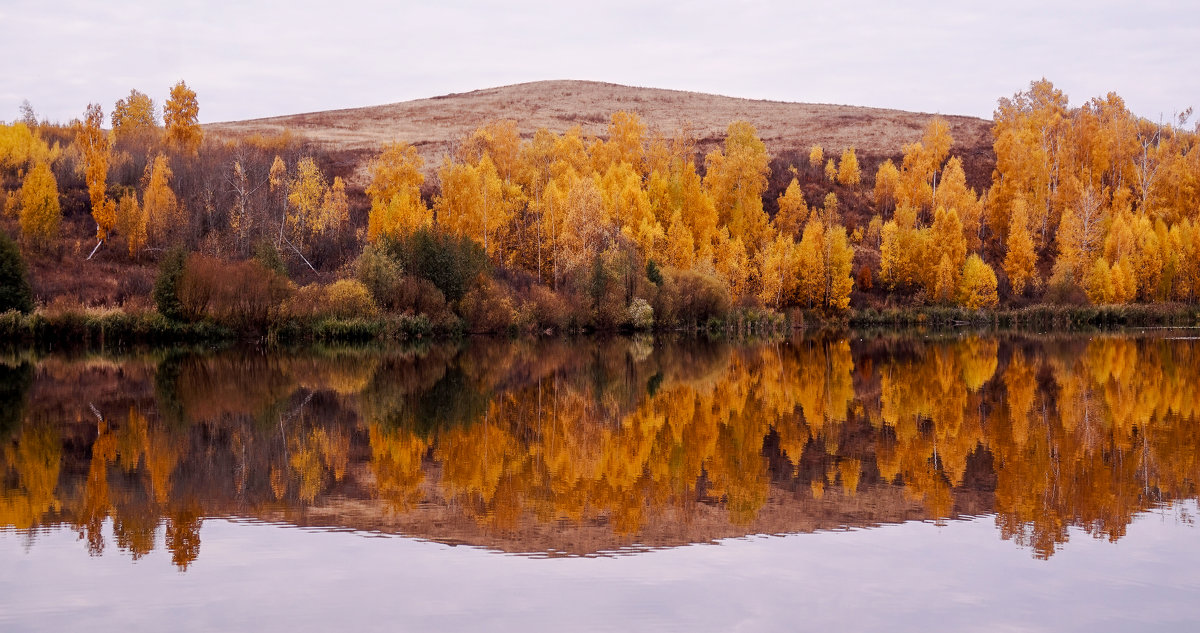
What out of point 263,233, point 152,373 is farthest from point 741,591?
point 263,233

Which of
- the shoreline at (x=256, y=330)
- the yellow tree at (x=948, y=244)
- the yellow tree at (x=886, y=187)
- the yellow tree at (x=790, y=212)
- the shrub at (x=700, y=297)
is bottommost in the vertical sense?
the shoreline at (x=256, y=330)

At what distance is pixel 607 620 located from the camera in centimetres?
688

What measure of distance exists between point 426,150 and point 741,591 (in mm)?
82074

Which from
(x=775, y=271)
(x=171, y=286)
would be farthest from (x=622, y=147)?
(x=171, y=286)

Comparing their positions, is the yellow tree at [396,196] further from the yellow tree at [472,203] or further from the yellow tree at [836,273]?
the yellow tree at [836,273]

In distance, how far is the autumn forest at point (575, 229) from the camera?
41812mm

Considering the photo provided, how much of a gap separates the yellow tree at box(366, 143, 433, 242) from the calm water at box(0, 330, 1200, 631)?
93.3 feet

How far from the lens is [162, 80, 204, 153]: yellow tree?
2650 inches

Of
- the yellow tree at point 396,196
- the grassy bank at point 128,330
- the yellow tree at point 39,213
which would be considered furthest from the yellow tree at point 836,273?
the yellow tree at point 39,213

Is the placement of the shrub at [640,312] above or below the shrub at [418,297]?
below

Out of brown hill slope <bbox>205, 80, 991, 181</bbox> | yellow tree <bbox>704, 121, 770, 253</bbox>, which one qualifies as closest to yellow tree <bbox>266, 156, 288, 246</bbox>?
brown hill slope <bbox>205, 80, 991, 181</bbox>

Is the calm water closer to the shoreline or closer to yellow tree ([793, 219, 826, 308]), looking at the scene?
the shoreline

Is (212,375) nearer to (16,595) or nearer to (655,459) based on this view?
(655,459)

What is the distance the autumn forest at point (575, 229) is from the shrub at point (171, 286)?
81 millimetres
